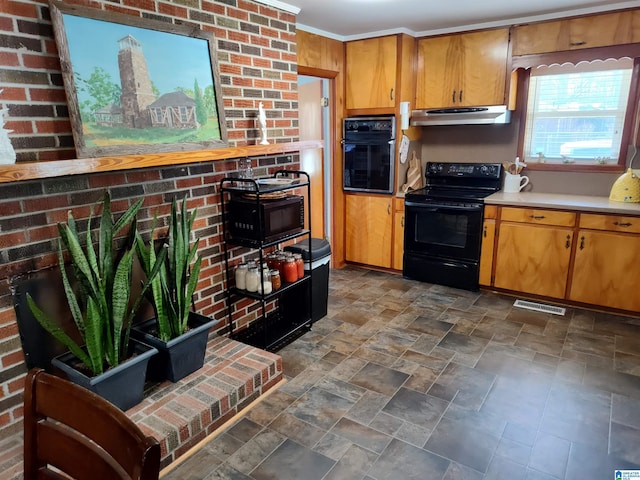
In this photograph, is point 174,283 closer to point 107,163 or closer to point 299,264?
point 107,163

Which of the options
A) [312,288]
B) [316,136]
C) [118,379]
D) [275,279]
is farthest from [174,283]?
[316,136]

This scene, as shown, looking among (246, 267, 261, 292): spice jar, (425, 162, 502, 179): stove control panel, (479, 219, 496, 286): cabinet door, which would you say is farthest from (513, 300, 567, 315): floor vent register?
(246, 267, 261, 292): spice jar

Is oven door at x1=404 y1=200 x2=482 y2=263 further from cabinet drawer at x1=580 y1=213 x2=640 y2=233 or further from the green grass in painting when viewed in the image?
the green grass in painting

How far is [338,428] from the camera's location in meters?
2.05

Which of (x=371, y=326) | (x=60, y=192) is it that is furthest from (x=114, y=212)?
(x=371, y=326)

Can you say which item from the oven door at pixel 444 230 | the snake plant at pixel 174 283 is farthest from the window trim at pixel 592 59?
the snake plant at pixel 174 283

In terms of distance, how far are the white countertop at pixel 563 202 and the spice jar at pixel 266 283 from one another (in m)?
2.00

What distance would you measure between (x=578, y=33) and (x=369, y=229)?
2329 mm

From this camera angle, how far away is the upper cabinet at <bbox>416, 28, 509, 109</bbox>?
351cm

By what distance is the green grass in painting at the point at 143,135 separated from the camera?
187 centimetres

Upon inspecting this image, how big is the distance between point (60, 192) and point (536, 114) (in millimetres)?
3742

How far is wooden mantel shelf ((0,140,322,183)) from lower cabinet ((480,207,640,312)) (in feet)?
7.16

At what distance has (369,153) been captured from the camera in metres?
4.04

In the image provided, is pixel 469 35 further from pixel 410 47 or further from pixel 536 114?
pixel 536 114
